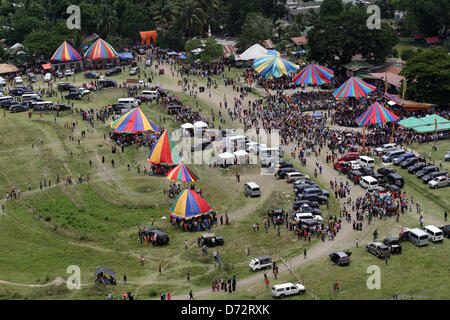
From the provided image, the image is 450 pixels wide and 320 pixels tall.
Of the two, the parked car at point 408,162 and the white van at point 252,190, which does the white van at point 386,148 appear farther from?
the white van at point 252,190

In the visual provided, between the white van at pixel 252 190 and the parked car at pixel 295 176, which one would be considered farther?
the parked car at pixel 295 176

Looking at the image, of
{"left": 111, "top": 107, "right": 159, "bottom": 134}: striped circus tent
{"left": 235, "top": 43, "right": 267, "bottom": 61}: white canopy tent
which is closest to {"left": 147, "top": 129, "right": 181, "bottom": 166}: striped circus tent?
{"left": 111, "top": 107, "right": 159, "bottom": 134}: striped circus tent

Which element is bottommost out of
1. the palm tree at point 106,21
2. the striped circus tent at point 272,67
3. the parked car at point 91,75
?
the parked car at point 91,75

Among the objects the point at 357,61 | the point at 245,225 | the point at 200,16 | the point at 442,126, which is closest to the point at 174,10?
the point at 200,16

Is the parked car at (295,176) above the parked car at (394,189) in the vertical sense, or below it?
above

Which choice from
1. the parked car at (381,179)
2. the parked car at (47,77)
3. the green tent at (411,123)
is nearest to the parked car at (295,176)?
the parked car at (381,179)

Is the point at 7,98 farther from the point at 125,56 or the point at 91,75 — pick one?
the point at 125,56
